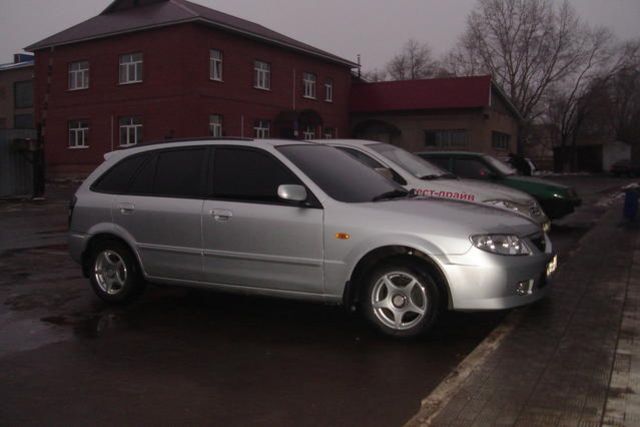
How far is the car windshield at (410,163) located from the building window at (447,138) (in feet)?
98.6

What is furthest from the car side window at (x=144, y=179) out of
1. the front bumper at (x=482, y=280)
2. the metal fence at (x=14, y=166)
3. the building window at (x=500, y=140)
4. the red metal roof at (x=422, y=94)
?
the building window at (x=500, y=140)

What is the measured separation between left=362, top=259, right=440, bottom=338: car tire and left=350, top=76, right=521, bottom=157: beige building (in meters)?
34.3

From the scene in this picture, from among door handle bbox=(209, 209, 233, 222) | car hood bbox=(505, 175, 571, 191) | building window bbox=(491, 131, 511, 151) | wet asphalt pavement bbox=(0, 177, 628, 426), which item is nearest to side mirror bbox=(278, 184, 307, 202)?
door handle bbox=(209, 209, 233, 222)

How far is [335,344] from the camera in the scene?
5.34 m

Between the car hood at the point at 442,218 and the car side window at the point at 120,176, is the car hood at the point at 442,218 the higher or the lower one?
the lower one

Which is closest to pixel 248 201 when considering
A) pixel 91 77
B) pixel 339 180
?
pixel 339 180

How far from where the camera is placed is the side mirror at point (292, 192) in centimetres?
548

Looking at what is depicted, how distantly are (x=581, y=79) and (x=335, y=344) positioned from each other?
65.3 m

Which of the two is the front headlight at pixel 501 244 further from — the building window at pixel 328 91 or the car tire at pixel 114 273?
the building window at pixel 328 91

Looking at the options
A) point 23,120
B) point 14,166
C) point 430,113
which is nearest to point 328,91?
point 430,113

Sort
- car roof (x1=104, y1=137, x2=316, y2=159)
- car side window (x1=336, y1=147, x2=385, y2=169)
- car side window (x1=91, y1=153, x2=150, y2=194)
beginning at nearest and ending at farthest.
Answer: car roof (x1=104, y1=137, x2=316, y2=159) → car side window (x1=91, y1=153, x2=150, y2=194) → car side window (x1=336, y1=147, x2=385, y2=169)

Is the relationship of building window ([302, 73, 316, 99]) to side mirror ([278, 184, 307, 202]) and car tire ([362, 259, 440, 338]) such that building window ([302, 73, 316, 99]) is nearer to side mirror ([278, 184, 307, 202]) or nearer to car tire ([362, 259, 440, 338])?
side mirror ([278, 184, 307, 202])

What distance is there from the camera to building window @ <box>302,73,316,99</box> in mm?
36438

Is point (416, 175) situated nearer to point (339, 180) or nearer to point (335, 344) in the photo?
point (339, 180)
